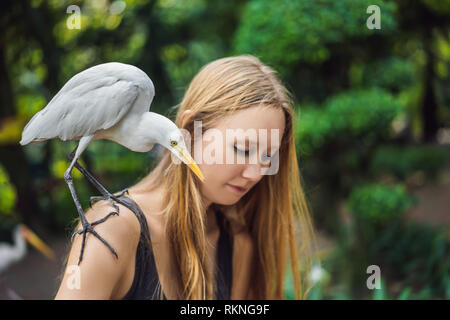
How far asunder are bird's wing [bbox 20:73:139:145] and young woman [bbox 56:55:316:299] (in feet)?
0.49

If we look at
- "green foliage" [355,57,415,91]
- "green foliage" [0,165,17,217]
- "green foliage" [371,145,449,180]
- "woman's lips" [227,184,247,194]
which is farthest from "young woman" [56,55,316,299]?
"green foliage" [371,145,449,180]

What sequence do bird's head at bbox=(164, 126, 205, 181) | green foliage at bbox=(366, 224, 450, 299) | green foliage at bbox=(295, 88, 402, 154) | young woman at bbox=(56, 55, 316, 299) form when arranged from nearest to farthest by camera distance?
bird's head at bbox=(164, 126, 205, 181) < young woman at bbox=(56, 55, 316, 299) < green foliage at bbox=(295, 88, 402, 154) < green foliage at bbox=(366, 224, 450, 299)

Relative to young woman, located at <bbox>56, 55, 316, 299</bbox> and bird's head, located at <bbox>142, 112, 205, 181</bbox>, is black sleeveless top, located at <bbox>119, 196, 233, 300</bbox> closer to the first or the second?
young woman, located at <bbox>56, 55, 316, 299</bbox>

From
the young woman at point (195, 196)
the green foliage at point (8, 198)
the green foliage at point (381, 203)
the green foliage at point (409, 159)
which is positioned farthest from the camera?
the green foliage at point (409, 159)

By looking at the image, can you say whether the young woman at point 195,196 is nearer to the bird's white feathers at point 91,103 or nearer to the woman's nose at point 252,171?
the woman's nose at point 252,171

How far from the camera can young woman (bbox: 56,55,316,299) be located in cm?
67

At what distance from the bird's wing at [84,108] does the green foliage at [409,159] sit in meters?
3.65

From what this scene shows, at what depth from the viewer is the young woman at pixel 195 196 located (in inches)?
26.5

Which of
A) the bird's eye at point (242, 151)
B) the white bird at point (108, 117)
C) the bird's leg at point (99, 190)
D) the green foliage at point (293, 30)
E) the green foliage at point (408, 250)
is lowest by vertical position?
the green foliage at point (408, 250)

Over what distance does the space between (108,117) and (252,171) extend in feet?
0.85

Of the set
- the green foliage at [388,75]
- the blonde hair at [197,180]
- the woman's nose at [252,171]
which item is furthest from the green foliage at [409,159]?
the woman's nose at [252,171]

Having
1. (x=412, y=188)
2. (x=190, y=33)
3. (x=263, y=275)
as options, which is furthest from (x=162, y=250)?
(x=412, y=188)

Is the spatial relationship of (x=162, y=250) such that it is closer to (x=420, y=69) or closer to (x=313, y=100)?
(x=313, y=100)
